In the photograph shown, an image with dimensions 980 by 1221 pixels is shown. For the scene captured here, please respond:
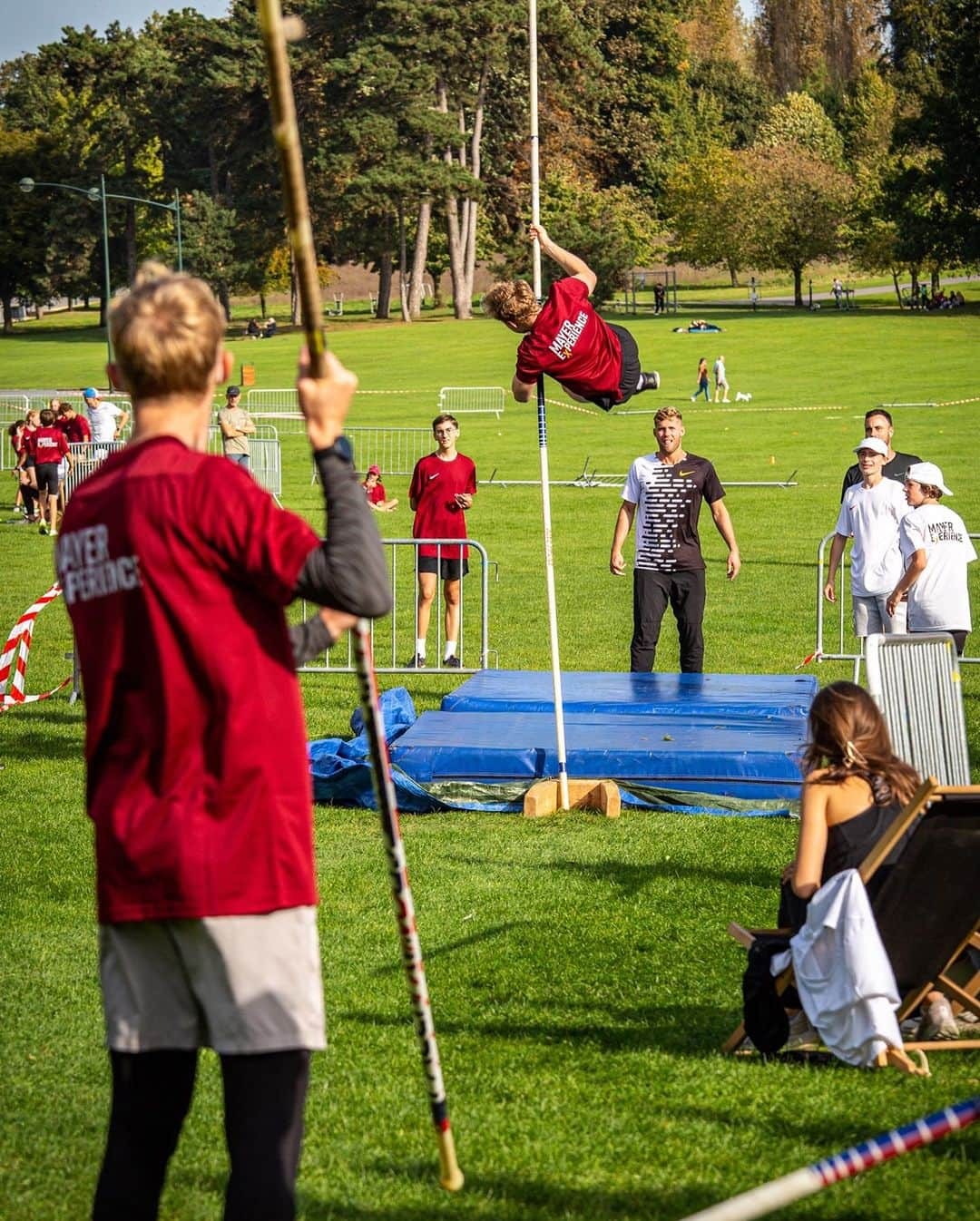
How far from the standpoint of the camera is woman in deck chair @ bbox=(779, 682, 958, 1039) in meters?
5.43

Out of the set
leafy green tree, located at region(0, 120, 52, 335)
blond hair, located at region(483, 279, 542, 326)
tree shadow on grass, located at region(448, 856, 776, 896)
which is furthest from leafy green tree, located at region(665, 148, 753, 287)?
tree shadow on grass, located at region(448, 856, 776, 896)

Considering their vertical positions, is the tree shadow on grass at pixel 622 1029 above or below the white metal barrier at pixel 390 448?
below

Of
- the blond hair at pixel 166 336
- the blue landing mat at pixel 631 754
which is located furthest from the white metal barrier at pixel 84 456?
the blond hair at pixel 166 336

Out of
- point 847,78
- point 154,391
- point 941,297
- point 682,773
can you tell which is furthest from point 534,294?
point 847,78

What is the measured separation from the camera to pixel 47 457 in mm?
25500

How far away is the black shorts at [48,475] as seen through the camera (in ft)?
84.3

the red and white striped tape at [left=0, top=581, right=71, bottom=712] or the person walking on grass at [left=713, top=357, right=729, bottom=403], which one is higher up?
the person walking on grass at [left=713, top=357, right=729, bottom=403]

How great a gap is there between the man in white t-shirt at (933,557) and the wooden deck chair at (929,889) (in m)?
5.45

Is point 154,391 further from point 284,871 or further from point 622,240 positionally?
point 622,240

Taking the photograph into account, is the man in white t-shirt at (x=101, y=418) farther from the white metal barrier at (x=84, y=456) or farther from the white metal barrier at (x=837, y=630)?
the white metal barrier at (x=837, y=630)

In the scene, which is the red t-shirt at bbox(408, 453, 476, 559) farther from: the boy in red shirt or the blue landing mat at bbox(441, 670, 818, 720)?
the blue landing mat at bbox(441, 670, 818, 720)

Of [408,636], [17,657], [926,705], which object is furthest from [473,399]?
[926,705]

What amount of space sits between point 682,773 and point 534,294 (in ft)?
10.1

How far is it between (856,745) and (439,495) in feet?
32.9
